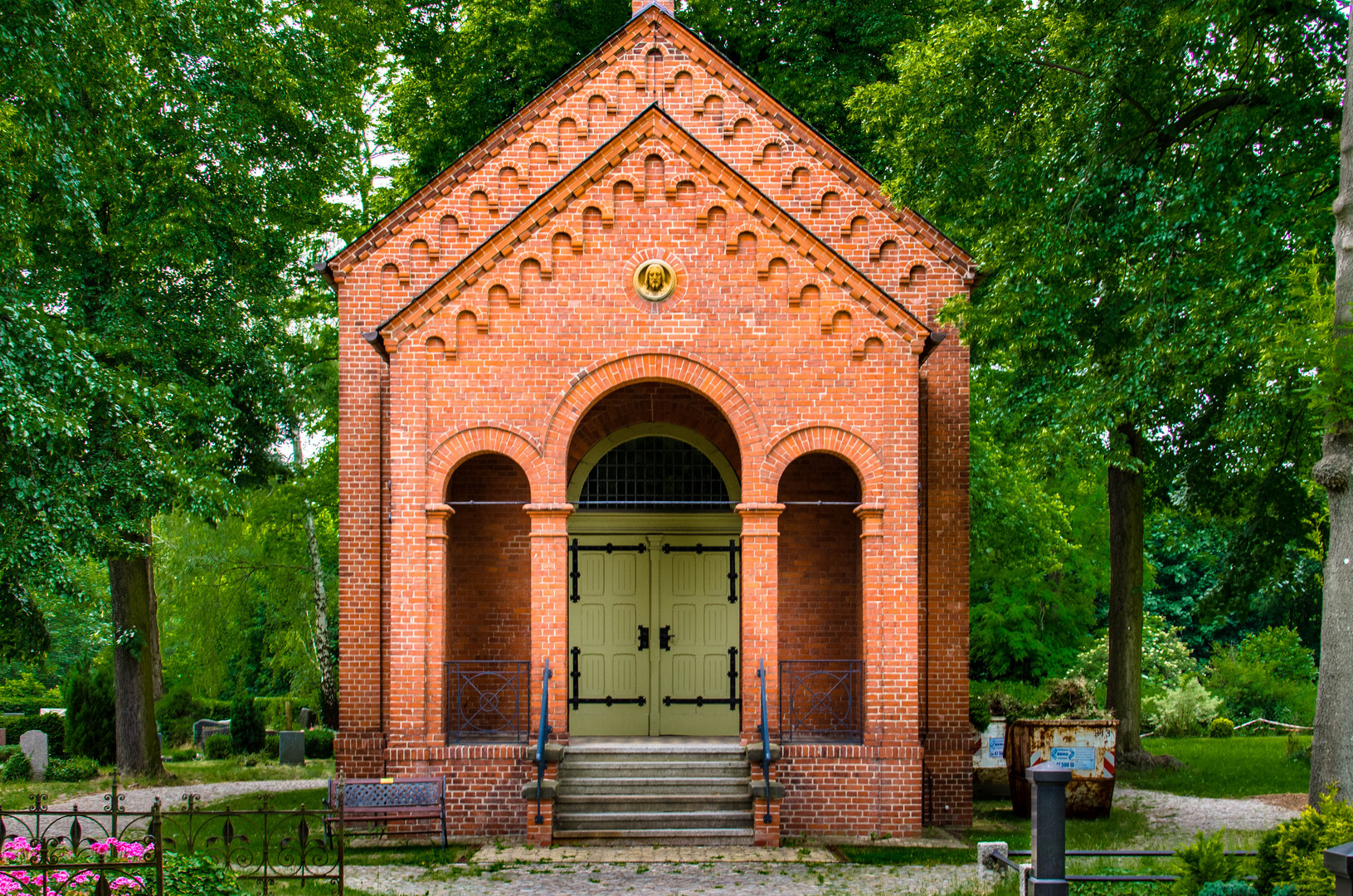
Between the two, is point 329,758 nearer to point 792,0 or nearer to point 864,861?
point 864,861

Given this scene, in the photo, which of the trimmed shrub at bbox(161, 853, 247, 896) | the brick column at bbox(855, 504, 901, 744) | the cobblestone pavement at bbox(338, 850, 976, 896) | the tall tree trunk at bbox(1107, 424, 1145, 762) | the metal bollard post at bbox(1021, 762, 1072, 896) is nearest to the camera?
the trimmed shrub at bbox(161, 853, 247, 896)

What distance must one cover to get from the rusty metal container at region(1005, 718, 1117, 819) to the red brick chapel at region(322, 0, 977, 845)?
90cm

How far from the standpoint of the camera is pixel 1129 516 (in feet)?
66.8

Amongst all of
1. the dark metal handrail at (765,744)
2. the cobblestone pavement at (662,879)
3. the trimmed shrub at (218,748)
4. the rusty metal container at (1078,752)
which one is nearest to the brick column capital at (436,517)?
the cobblestone pavement at (662,879)

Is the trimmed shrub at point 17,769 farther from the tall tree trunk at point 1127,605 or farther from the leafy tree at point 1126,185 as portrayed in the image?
the tall tree trunk at point 1127,605

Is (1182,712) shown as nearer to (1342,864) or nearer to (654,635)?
(654,635)

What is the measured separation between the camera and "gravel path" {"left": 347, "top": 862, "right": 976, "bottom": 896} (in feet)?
34.0

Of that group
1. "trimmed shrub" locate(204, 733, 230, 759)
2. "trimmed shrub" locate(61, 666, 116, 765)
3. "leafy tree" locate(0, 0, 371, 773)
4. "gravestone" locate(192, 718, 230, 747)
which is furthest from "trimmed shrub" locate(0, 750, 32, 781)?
"gravestone" locate(192, 718, 230, 747)

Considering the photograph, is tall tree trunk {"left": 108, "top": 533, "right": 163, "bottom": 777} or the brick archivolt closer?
the brick archivolt

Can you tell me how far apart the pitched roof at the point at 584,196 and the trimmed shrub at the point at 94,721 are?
13315mm

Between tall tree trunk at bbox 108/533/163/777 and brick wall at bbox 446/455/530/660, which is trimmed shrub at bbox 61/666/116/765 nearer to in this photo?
tall tree trunk at bbox 108/533/163/777

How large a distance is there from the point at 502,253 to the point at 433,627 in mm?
4210

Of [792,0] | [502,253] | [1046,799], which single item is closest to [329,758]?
[502,253]

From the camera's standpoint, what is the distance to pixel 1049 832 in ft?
28.7
